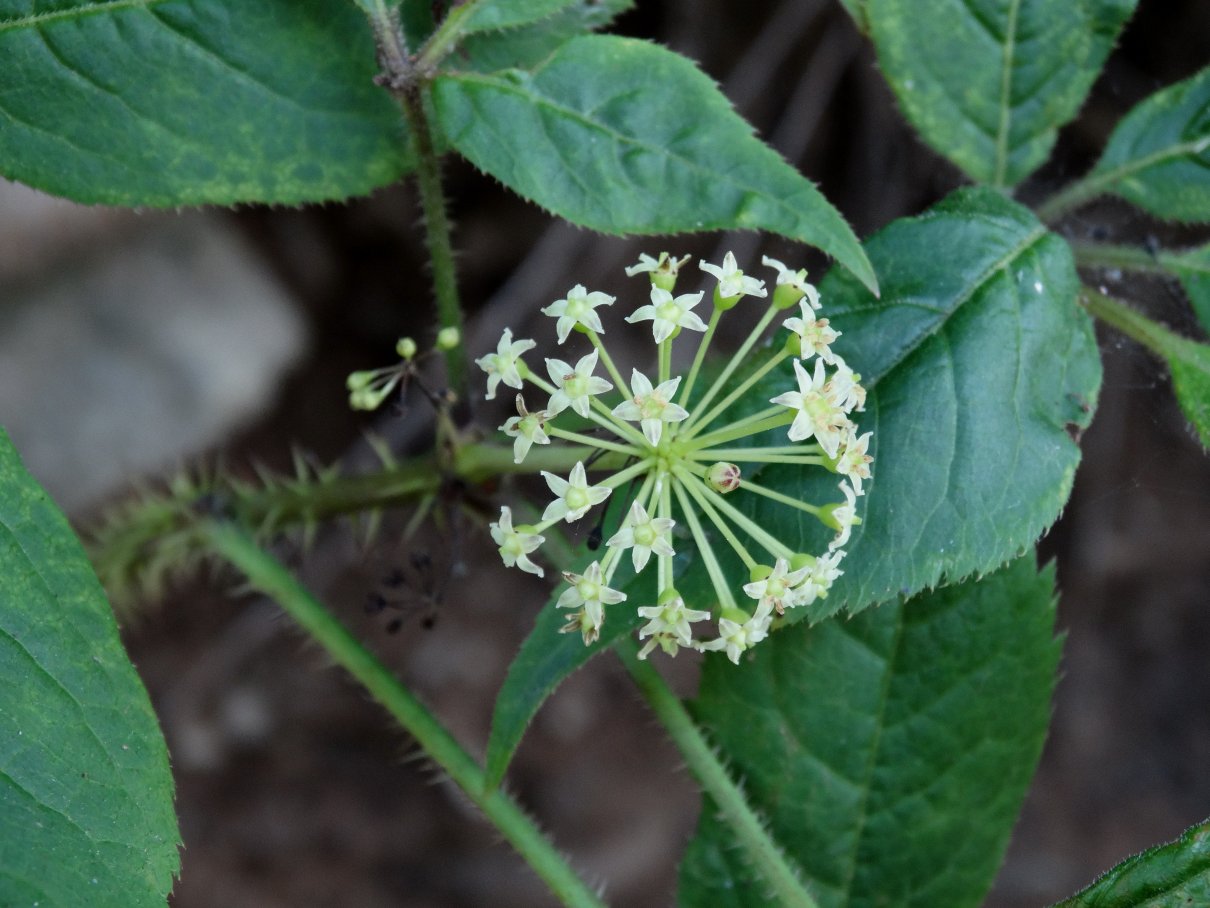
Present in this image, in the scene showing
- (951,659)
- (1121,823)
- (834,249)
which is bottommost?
(1121,823)

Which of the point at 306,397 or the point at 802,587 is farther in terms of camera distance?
the point at 306,397

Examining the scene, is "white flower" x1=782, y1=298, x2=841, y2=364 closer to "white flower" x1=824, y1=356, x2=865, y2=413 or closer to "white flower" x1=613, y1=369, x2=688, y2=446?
"white flower" x1=824, y1=356, x2=865, y2=413

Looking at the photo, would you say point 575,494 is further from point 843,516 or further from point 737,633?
point 843,516

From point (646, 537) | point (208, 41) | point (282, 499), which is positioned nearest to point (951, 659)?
point (646, 537)

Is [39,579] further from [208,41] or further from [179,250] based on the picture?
[179,250]

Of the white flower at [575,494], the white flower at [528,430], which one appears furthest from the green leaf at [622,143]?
the white flower at [575,494]

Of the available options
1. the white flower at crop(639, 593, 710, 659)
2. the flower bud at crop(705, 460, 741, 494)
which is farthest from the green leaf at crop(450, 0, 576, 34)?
the white flower at crop(639, 593, 710, 659)

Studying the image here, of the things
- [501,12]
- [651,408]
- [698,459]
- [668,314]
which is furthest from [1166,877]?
[501,12]
